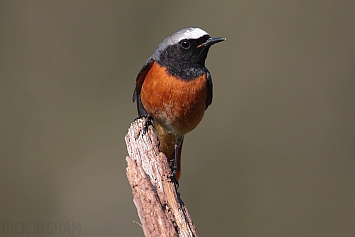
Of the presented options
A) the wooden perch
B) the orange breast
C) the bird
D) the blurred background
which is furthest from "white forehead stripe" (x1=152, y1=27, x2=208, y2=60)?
the blurred background

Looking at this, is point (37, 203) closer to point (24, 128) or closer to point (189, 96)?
point (24, 128)

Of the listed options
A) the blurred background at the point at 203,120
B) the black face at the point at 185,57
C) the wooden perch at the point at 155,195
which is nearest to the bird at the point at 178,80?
the black face at the point at 185,57

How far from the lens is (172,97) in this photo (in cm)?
514

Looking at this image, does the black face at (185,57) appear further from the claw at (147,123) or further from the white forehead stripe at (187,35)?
the claw at (147,123)

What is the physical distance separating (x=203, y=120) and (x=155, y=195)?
178 inches

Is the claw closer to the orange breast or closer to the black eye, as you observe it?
the orange breast

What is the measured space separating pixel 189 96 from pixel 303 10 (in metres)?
4.75

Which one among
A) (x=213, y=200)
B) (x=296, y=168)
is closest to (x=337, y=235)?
(x=296, y=168)

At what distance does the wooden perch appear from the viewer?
11.5ft

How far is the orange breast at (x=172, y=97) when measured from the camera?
5.13 meters

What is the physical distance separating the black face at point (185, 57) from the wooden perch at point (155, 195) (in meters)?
1.02

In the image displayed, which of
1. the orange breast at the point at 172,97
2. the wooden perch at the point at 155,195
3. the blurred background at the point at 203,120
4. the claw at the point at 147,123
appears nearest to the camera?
the wooden perch at the point at 155,195

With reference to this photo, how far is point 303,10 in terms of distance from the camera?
29.5 feet

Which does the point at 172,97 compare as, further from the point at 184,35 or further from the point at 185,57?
the point at 184,35
